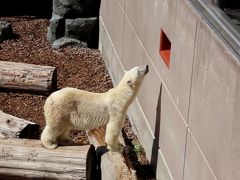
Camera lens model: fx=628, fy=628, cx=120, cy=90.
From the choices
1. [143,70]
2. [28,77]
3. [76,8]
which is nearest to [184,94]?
[143,70]

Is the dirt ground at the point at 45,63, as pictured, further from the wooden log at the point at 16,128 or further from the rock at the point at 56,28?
the wooden log at the point at 16,128

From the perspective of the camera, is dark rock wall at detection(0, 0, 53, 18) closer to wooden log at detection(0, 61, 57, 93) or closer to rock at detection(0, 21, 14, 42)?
rock at detection(0, 21, 14, 42)

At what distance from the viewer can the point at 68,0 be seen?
852cm

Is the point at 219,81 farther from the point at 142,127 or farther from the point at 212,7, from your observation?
the point at 142,127

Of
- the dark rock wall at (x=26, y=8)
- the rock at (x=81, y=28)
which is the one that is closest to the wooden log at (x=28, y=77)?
the rock at (x=81, y=28)

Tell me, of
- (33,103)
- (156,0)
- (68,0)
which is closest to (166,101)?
(156,0)

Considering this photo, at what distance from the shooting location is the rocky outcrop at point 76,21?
861 centimetres

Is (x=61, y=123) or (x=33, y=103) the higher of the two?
(x=61, y=123)

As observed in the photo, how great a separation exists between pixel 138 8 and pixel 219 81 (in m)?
2.56

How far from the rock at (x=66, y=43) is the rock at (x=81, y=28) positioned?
0.26 ft

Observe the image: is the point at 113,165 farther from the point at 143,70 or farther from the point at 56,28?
the point at 56,28

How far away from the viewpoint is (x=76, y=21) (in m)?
8.66

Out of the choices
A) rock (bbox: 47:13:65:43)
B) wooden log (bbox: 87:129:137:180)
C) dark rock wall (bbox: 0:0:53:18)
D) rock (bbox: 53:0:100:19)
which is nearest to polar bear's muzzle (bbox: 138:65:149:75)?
wooden log (bbox: 87:129:137:180)

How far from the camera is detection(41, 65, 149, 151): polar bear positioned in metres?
5.30
